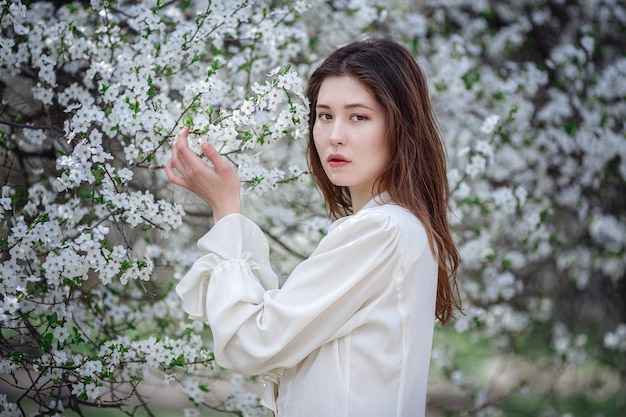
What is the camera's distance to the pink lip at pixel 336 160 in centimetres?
184

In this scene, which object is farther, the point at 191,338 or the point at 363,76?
the point at 191,338

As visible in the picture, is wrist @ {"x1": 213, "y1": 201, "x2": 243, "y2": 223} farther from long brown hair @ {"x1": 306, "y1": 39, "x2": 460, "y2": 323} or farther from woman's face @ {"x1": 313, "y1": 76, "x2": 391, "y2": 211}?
long brown hair @ {"x1": 306, "y1": 39, "x2": 460, "y2": 323}

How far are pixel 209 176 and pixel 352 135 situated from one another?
0.37 m

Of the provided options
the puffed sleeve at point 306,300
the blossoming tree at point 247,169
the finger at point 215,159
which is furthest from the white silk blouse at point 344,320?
the blossoming tree at point 247,169

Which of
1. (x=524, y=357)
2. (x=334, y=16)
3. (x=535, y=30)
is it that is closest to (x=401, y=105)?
(x=334, y=16)

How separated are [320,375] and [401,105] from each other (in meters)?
0.70

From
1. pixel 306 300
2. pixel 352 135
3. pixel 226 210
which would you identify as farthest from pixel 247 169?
pixel 306 300

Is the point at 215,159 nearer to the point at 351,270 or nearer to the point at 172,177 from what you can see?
the point at 172,177

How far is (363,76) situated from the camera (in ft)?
6.09

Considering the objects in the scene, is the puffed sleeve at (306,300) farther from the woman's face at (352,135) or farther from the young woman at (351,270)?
the woman's face at (352,135)

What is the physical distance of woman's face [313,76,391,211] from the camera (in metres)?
1.83

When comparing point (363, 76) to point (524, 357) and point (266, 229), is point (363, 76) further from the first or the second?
point (524, 357)

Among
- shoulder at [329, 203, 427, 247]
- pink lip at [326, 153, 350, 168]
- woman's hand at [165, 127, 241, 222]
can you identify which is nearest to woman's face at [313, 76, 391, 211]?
pink lip at [326, 153, 350, 168]

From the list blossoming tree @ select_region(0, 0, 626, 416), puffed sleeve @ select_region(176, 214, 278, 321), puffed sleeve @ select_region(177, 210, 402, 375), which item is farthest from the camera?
blossoming tree @ select_region(0, 0, 626, 416)
